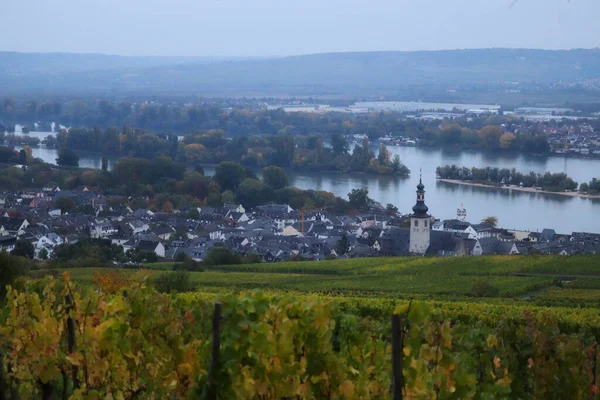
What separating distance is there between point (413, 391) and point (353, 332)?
136cm

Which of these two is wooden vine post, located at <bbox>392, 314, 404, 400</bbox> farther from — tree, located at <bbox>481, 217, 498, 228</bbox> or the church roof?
tree, located at <bbox>481, 217, 498, 228</bbox>

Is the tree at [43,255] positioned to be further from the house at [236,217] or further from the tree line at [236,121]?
the tree line at [236,121]

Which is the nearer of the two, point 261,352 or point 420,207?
point 261,352

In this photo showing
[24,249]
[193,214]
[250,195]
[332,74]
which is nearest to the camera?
[24,249]

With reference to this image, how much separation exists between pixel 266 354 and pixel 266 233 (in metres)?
27.1

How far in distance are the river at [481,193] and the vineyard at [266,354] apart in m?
26.0

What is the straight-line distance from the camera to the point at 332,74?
169625 millimetres

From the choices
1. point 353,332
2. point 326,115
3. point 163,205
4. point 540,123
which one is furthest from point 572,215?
point 326,115

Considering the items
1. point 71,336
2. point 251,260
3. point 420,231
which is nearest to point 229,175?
point 420,231

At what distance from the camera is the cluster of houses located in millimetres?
26375

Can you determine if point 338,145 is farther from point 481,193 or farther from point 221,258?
point 221,258

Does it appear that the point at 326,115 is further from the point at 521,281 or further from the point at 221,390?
the point at 221,390

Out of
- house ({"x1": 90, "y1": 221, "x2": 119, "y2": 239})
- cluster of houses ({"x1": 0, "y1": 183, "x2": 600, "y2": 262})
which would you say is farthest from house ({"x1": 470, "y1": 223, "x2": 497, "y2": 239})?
house ({"x1": 90, "y1": 221, "x2": 119, "y2": 239})

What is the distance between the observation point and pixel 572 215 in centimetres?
3406
